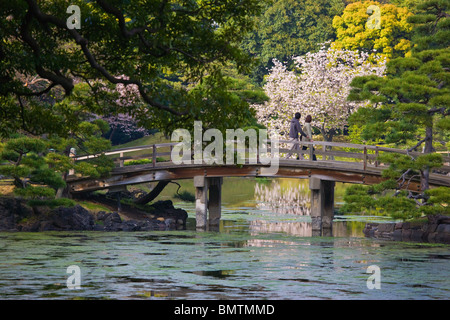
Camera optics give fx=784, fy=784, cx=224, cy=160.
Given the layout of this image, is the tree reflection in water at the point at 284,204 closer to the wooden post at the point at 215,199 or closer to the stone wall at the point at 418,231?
Answer: the wooden post at the point at 215,199

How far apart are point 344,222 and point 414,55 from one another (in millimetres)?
9039

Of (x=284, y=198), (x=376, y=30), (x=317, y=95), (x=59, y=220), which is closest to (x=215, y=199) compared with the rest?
(x=59, y=220)

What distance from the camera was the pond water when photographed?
505 inches

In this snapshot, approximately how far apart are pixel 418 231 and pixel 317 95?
2020cm

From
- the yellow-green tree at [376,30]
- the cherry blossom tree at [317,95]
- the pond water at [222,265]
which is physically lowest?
the pond water at [222,265]

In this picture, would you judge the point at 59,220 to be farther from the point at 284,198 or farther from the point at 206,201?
the point at 284,198

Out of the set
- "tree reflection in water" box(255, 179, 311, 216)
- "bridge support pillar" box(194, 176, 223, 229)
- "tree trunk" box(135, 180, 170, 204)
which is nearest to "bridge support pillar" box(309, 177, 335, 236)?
"bridge support pillar" box(194, 176, 223, 229)

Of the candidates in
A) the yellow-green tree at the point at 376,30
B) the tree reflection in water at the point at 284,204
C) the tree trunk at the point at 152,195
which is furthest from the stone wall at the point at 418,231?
the yellow-green tree at the point at 376,30

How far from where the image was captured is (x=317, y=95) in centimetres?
4384

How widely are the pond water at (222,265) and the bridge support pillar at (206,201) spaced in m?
1.81

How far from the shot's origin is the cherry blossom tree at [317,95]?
4378 cm
